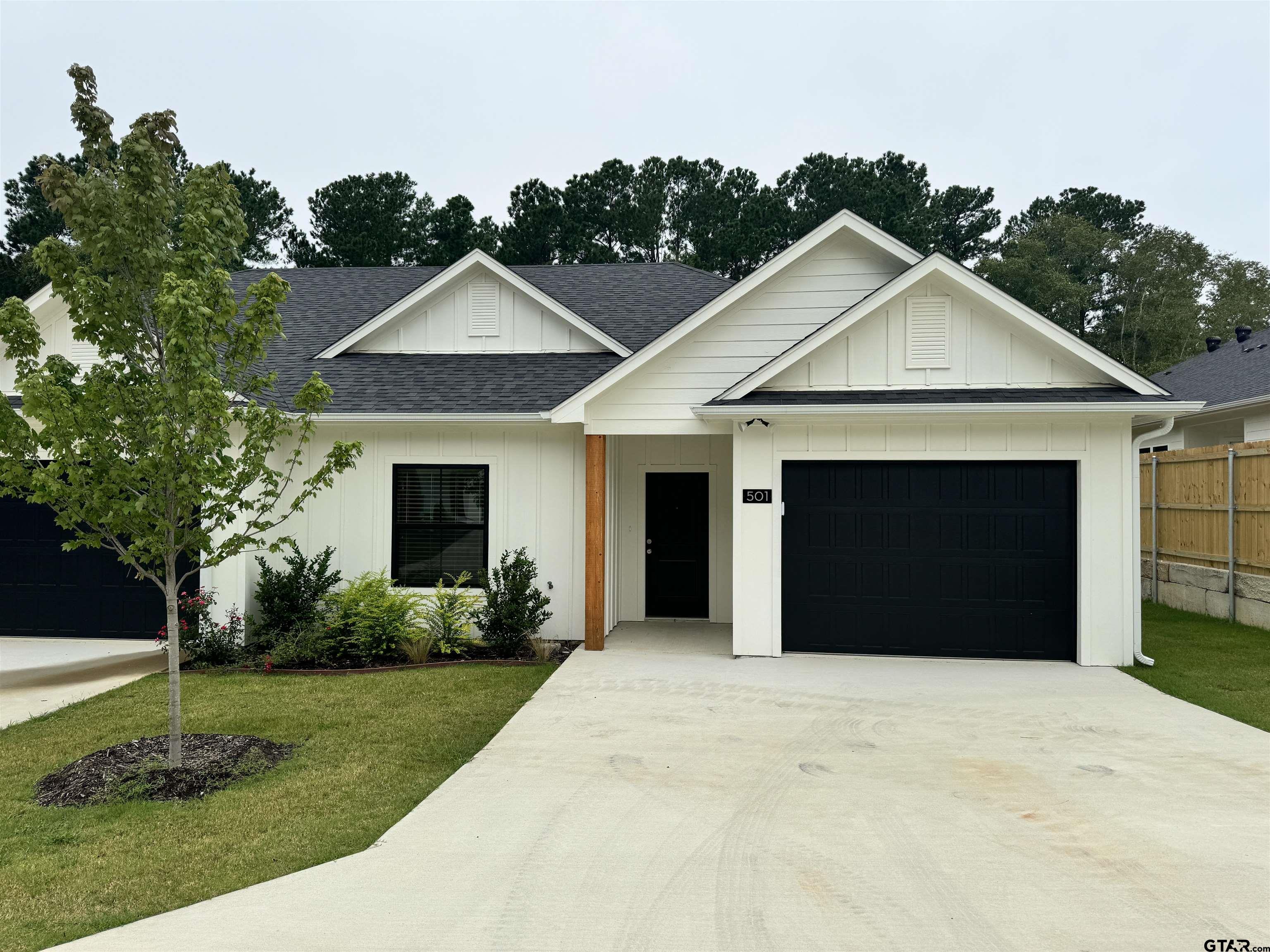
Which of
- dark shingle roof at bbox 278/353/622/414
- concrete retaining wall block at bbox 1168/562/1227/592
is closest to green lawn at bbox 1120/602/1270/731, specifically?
concrete retaining wall block at bbox 1168/562/1227/592

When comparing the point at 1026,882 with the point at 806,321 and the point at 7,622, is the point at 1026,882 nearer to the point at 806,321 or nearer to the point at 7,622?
the point at 806,321

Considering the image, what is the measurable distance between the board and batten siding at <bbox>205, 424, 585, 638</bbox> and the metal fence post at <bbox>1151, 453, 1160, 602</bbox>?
10.6 m

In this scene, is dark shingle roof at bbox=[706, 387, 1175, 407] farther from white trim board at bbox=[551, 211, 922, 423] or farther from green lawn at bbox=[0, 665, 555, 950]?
green lawn at bbox=[0, 665, 555, 950]

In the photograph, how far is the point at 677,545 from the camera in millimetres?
12586

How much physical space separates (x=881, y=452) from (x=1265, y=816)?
5.37 metres

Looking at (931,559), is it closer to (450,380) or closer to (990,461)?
(990,461)

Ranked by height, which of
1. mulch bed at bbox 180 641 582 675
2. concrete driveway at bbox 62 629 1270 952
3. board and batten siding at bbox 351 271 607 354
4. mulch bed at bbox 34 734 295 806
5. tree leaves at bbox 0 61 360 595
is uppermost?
board and batten siding at bbox 351 271 607 354

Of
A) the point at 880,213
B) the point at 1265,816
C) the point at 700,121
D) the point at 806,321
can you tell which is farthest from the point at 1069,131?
the point at 1265,816

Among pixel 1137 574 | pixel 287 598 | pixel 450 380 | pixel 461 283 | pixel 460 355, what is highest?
pixel 461 283

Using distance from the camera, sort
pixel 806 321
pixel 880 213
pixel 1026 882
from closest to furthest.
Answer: pixel 1026 882
pixel 806 321
pixel 880 213

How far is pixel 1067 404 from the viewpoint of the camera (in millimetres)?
9047

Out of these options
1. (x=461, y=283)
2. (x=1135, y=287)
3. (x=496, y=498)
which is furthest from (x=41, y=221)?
(x=1135, y=287)

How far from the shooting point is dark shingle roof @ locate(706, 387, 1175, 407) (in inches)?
361

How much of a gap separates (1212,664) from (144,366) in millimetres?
11184
